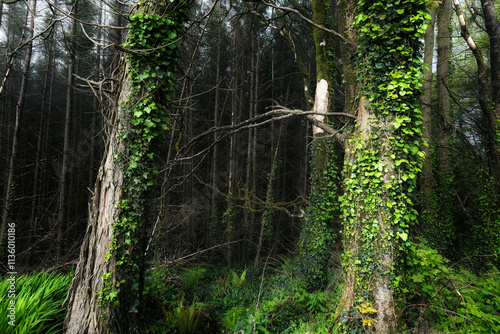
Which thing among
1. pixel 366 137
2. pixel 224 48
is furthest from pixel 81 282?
pixel 224 48

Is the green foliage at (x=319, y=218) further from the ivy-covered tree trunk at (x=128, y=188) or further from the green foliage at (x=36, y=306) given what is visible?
the green foliage at (x=36, y=306)

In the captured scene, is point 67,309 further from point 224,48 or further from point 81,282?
point 224,48

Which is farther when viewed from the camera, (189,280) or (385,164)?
(189,280)

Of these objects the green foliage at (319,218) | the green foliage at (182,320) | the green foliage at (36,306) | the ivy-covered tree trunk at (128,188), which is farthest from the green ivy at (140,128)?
the green foliage at (319,218)

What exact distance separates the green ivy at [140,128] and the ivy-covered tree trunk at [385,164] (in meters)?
2.83

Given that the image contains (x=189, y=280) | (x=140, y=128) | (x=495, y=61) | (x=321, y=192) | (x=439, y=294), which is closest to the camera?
(x=439, y=294)

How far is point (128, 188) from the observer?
130 inches

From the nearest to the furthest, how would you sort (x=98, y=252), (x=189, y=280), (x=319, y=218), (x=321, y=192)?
(x=98, y=252), (x=319, y=218), (x=321, y=192), (x=189, y=280)

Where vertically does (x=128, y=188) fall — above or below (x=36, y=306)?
above

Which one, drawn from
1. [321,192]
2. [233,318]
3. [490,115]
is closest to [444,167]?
[490,115]

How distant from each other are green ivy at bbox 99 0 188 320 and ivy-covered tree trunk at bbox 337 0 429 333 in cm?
283

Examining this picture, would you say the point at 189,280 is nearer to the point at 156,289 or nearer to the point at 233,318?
the point at 233,318

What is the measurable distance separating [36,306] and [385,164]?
5.00 meters

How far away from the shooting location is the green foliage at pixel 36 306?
8.92 feet
